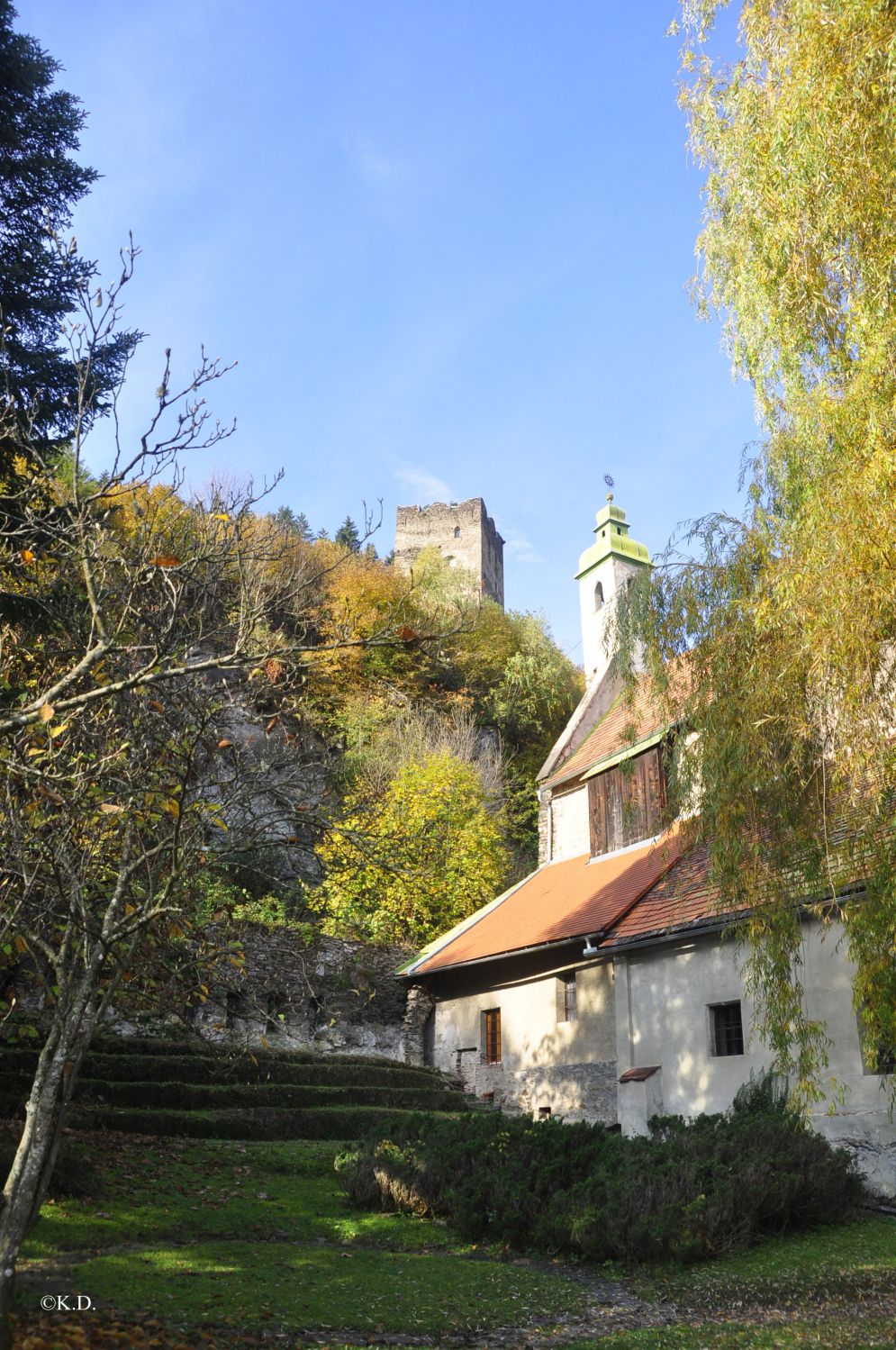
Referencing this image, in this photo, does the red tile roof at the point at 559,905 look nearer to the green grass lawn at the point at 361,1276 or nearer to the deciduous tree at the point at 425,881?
the deciduous tree at the point at 425,881

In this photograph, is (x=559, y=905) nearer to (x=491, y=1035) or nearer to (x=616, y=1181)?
(x=491, y=1035)

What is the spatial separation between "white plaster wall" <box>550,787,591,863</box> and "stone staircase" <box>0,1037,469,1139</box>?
20.4 ft

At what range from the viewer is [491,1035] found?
21.3 metres

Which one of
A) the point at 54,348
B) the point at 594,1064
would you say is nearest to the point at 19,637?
the point at 54,348

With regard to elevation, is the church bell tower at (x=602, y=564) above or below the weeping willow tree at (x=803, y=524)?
above

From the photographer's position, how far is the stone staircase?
46.8ft

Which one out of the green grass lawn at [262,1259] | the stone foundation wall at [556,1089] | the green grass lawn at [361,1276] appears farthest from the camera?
the stone foundation wall at [556,1089]

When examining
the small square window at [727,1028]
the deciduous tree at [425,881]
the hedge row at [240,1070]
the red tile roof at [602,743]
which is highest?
the red tile roof at [602,743]

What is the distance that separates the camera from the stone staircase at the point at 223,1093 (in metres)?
14.3

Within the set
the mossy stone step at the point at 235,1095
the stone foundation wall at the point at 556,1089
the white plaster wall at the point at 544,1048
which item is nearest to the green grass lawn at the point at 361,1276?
the mossy stone step at the point at 235,1095

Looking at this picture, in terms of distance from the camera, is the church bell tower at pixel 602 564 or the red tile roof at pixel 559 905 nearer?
the red tile roof at pixel 559 905

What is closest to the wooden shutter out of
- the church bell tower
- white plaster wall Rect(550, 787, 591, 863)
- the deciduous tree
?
white plaster wall Rect(550, 787, 591, 863)

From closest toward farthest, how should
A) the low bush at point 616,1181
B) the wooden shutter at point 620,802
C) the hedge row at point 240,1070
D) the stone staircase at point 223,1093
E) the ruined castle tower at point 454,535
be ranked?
1. the low bush at point 616,1181
2. the stone staircase at point 223,1093
3. the hedge row at point 240,1070
4. the wooden shutter at point 620,802
5. the ruined castle tower at point 454,535

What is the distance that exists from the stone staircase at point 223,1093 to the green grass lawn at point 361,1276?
1.96m
